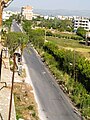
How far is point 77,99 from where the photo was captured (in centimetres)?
2403

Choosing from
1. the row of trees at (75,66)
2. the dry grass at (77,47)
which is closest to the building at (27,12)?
the dry grass at (77,47)

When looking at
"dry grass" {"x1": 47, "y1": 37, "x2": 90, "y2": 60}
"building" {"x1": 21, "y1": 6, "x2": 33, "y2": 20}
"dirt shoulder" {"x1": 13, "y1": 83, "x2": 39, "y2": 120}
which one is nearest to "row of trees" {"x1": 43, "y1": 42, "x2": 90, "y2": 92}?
"dirt shoulder" {"x1": 13, "y1": 83, "x2": 39, "y2": 120}

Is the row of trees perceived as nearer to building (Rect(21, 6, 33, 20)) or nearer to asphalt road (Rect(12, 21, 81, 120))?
asphalt road (Rect(12, 21, 81, 120))

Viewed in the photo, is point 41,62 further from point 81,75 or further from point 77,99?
point 77,99

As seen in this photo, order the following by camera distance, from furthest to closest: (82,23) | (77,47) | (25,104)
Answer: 1. (82,23)
2. (77,47)
3. (25,104)

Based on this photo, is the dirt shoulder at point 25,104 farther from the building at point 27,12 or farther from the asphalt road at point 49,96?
the building at point 27,12

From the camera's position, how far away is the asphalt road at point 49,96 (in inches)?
824

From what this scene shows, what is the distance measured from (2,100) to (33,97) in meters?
17.3

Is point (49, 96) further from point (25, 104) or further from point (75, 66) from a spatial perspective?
point (75, 66)

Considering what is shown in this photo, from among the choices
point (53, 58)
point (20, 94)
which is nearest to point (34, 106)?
point (20, 94)

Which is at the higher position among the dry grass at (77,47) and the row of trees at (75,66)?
the row of trees at (75,66)

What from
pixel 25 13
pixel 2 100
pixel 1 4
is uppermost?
pixel 1 4

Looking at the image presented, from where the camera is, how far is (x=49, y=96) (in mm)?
25500

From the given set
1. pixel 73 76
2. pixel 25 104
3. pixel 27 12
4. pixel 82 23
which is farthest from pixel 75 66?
pixel 27 12
